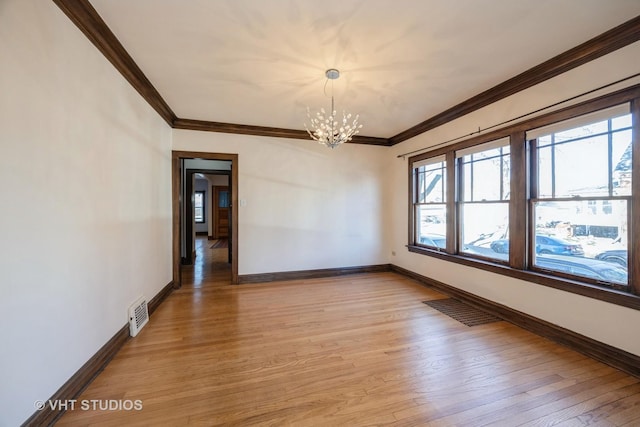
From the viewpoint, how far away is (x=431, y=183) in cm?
448

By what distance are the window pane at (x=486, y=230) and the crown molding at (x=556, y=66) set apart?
1.32 meters

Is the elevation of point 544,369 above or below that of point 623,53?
below

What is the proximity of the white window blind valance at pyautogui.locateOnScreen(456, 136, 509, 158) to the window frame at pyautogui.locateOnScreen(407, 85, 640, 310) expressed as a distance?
48mm

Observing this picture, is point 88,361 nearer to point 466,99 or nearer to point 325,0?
point 325,0

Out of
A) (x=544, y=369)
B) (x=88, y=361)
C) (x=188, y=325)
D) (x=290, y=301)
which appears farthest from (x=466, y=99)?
(x=88, y=361)

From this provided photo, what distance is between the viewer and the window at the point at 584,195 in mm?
2209

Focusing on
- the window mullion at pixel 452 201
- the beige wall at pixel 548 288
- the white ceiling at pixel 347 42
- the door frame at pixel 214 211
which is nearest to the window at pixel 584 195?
the beige wall at pixel 548 288

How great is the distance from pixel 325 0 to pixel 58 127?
1.94 meters

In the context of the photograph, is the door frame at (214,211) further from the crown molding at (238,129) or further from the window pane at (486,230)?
the window pane at (486,230)

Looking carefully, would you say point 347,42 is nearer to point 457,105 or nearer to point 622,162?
point 457,105

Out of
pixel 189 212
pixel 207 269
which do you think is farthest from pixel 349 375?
pixel 189 212

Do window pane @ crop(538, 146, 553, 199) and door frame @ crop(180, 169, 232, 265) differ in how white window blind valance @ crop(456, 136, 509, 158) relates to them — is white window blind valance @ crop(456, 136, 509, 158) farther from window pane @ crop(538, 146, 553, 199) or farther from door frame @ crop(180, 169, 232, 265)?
door frame @ crop(180, 169, 232, 265)

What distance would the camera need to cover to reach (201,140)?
4.32m

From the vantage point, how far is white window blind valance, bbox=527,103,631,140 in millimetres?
2161
